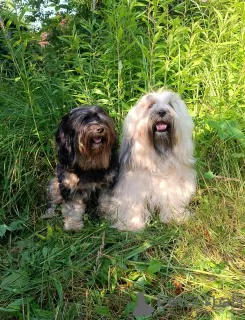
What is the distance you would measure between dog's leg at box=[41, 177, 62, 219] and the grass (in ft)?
0.29

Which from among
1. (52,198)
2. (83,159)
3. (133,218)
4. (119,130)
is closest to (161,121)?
(83,159)

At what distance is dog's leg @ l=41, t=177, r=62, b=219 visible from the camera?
3570mm

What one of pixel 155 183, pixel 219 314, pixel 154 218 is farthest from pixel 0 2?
pixel 219 314

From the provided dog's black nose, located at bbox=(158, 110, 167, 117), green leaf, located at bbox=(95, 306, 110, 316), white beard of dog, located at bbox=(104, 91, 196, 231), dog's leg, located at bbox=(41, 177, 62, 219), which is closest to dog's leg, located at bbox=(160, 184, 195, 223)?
white beard of dog, located at bbox=(104, 91, 196, 231)

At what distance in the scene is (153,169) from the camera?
3.29m

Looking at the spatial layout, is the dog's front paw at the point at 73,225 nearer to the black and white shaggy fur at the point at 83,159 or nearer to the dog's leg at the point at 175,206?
the black and white shaggy fur at the point at 83,159

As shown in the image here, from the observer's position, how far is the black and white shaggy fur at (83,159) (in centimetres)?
306

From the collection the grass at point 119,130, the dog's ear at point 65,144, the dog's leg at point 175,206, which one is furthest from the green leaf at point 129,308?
the dog's ear at point 65,144

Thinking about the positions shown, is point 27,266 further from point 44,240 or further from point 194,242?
point 194,242

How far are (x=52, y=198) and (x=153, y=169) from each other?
96 centimetres

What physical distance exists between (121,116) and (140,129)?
826mm

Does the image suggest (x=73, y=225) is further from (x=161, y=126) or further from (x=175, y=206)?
(x=161, y=126)

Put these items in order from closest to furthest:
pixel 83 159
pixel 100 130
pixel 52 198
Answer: pixel 100 130 < pixel 83 159 < pixel 52 198

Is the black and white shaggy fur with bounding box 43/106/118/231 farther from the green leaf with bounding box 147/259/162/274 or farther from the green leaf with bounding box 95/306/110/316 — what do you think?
the green leaf with bounding box 95/306/110/316
